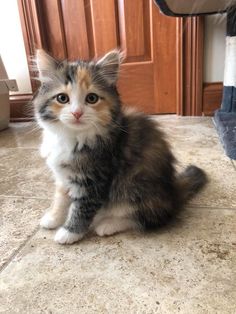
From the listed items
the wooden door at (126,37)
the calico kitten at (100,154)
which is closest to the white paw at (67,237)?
the calico kitten at (100,154)

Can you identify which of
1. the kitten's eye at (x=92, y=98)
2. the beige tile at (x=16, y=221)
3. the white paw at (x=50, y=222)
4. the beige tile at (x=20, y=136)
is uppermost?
the kitten's eye at (x=92, y=98)

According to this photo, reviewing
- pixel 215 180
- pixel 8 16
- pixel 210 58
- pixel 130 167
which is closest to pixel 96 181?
pixel 130 167

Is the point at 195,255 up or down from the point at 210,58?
down

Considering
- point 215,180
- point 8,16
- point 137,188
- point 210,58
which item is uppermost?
point 8,16

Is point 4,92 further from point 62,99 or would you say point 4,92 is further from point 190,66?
point 62,99

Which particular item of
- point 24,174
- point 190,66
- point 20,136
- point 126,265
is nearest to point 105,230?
point 126,265

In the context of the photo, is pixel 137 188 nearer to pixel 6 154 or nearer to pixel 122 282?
pixel 122 282

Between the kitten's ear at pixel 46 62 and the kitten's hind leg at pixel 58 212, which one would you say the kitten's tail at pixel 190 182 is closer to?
Answer: the kitten's hind leg at pixel 58 212

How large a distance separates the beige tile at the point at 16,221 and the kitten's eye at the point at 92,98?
0.45 metres

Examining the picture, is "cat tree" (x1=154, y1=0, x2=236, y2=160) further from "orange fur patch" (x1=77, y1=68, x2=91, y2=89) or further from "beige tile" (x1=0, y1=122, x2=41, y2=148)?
"beige tile" (x1=0, y1=122, x2=41, y2=148)

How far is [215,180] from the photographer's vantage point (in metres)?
1.24

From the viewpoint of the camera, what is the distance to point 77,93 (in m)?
0.83

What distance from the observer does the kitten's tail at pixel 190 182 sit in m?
1.06

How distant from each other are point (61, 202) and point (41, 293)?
354 millimetres
